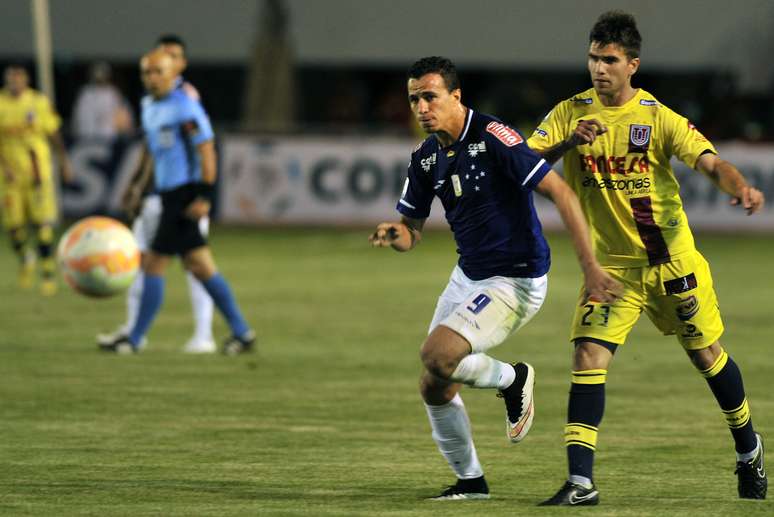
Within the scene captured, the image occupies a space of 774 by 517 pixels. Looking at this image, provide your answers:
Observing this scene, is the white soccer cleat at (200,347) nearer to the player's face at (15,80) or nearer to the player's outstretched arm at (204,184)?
the player's outstretched arm at (204,184)

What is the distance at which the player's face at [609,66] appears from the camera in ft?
25.4

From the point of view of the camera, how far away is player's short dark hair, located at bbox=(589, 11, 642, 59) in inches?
305

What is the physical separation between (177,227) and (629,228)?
19.1 ft

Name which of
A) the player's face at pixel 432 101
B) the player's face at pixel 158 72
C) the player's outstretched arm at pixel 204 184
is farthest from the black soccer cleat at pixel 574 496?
the player's face at pixel 158 72

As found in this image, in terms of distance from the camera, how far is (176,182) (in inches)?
520

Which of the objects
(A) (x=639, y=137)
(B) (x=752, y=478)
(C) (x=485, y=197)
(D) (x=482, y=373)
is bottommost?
(B) (x=752, y=478)

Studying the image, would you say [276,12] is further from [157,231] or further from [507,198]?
[507,198]

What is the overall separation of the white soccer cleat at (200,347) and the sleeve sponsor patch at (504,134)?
6211mm

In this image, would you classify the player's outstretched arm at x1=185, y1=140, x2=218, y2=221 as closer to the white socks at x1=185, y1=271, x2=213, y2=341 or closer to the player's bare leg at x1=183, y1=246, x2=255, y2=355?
the player's bare leg at x1=183, y1=246, x2=255, y2=355

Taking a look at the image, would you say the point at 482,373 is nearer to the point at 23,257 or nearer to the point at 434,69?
the point at 434,69

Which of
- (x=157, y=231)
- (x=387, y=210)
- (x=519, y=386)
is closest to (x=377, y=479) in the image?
(x=519, y=386)

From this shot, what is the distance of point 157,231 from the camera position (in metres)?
13.2

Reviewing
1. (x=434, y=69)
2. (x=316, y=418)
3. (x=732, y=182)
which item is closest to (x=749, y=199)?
(x=732, y=182)

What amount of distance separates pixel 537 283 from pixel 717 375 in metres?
0.97
